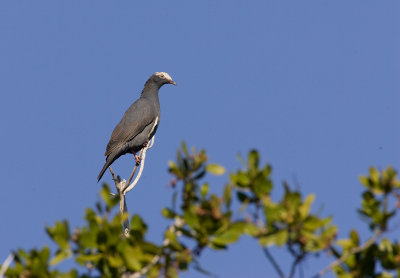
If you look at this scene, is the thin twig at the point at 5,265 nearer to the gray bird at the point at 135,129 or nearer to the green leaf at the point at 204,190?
the green leaf at the point at 204,190

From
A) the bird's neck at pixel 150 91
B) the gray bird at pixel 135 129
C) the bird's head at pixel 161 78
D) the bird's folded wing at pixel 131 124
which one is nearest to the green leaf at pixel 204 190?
the gray bird at pixel 135 129

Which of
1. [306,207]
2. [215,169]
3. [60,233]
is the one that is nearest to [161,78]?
[215,169]

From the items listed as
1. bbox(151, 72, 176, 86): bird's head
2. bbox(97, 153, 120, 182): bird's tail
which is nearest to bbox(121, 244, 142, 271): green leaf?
bbox(97, 153, 120, 182): bird's tail

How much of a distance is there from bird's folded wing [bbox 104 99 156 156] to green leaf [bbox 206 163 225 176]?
6.75 metres

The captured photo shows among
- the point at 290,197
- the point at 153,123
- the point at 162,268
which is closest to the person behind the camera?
the point at 290,197

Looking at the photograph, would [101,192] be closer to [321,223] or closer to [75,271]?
[75,271]

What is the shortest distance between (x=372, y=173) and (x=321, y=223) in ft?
1.80

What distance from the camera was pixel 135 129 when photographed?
11.0 meters

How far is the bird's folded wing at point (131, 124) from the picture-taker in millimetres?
10766

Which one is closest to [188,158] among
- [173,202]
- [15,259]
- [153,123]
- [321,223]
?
[173,202]

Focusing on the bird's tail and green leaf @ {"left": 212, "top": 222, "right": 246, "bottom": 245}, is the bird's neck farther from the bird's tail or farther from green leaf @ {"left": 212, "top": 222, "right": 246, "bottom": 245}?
green leaf @ {"left": 212, "top": 222, "right": 246, "bottom": 245}

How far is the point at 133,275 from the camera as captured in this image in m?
3.94

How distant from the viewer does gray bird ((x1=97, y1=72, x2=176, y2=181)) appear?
1070 centimetres

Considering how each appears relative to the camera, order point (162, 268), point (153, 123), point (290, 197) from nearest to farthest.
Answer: point (290, 197)
point (162, 268)
point (153, 123)
